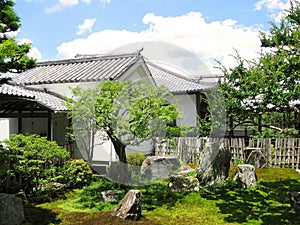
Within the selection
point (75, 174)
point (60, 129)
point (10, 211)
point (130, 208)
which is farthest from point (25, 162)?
point (60, 129)

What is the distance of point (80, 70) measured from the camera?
49.2 feet

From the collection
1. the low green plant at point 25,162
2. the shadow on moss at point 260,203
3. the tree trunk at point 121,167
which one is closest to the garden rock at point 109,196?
the tree trunk at point 121,167

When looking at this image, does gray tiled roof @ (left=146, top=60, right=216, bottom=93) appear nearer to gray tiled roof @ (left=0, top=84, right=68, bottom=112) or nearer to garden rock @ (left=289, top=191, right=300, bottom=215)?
gray tiled roof @ (left=0, top=84, right=68, bottom=112)

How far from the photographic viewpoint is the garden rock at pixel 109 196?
25.8 ft

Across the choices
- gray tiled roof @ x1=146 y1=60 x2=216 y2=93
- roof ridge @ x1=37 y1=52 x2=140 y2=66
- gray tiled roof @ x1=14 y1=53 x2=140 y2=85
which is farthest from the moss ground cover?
gray tiled roof @ x1=146 y1=60 x2=216 y2=93

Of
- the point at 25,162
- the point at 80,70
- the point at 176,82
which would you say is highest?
the point at 80,70

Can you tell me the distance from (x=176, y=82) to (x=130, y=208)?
1454 centimetres

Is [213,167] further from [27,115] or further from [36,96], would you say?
[36,96]

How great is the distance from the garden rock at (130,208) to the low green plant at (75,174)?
9.43 feet

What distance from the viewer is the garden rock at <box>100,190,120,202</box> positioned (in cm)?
787

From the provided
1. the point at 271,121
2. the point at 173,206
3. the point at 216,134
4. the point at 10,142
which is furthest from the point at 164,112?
the point at 271,121

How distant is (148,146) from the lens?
13930 millimetres

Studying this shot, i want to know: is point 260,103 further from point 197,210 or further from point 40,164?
point 40,164

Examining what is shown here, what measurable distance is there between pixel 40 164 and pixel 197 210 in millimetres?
4031
